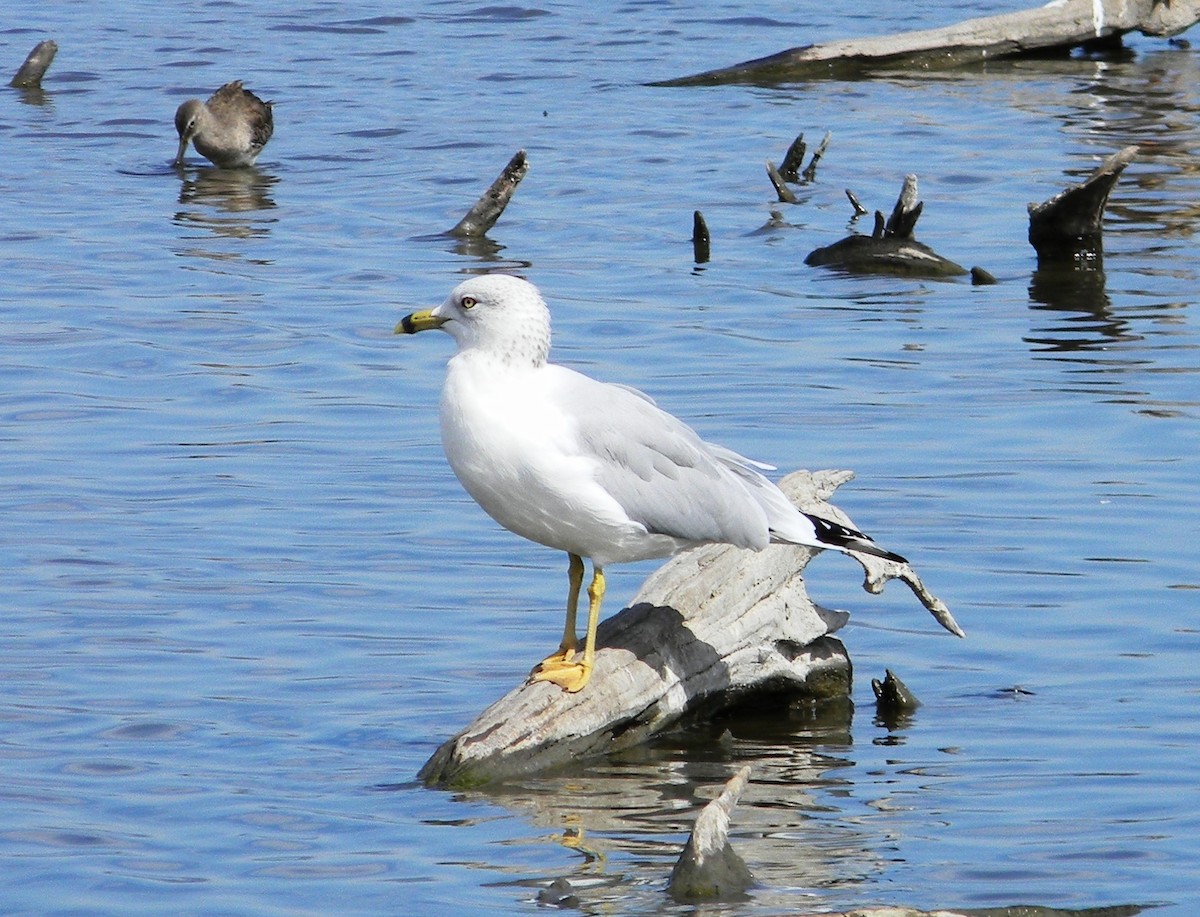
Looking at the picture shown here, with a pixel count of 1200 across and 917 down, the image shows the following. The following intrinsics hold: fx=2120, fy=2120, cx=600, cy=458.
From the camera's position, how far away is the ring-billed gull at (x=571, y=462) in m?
6.94

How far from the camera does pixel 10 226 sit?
17.5m

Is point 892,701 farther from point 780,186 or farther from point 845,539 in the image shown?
point 780,186

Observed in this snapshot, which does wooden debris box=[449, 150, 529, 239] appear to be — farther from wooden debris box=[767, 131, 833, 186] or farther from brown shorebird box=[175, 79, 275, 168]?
brown shorebird box=[175, 79, 275, 168]

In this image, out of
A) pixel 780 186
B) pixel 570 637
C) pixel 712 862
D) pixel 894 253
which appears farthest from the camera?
pixel 780 186

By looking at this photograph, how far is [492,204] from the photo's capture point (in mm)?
17109

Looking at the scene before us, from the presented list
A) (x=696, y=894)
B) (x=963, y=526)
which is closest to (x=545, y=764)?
(x=696, y=894)

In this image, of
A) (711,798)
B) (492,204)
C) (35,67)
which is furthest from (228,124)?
(711,798)

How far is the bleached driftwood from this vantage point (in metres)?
7.13

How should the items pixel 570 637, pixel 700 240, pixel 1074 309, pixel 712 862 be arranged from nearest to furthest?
pixel 712 862 < pixel 570 637 < pixel 1074 309 < pixel 700 240

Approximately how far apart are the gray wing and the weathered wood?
30.3 ft

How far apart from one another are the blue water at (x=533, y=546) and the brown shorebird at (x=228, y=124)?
36cm

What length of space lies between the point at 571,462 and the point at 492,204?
10377mm

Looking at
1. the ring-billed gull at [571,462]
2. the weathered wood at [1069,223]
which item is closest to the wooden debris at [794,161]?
the weathered wood at [1069,223]

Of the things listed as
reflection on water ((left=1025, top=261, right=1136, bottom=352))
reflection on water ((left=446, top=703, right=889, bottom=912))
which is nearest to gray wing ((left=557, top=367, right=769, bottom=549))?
reflection on water ((left=446, top=703, right=889, bottom=912))
